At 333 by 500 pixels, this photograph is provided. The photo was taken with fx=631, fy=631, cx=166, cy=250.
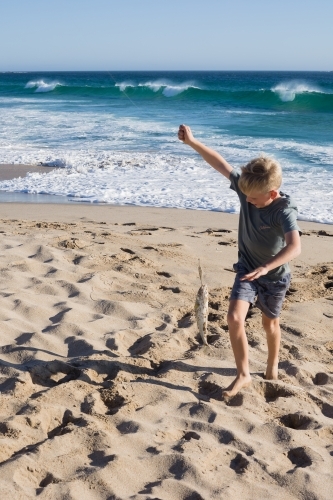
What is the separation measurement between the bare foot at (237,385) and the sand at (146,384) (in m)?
0.03

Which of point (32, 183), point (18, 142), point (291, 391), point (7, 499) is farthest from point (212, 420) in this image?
point (18, 142)

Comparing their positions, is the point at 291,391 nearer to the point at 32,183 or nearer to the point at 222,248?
the point at 222,248

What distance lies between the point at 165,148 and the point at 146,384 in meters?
11.3

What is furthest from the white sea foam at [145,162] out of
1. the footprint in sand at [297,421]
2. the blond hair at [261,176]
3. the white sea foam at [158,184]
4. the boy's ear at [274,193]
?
the footprint in sand at [297,421]

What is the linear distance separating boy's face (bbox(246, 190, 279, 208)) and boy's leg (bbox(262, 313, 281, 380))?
25.3 inches

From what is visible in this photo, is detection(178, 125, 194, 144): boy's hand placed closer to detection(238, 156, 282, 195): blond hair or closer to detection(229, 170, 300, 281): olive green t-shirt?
detection(229, 170, 300, 281): olive green t-shirt

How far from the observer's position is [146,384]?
3.45 m

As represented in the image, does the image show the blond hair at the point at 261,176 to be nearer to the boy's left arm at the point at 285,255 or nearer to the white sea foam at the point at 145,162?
the boy's left arm at the point at 285,255

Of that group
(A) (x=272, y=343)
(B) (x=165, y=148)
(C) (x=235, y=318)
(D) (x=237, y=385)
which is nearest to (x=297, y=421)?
(D) (x=237, y=385)

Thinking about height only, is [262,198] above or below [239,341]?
above

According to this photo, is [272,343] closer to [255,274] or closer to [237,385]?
[237,385]

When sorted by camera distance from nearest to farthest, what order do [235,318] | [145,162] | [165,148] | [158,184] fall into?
[235,318] → [158,184] → [145,162] → [165,148]

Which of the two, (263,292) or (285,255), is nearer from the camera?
(285,255)

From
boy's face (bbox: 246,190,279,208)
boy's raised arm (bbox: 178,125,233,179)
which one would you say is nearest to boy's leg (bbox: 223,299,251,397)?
Result: boy's face (bbox: 246,190,279,208)
